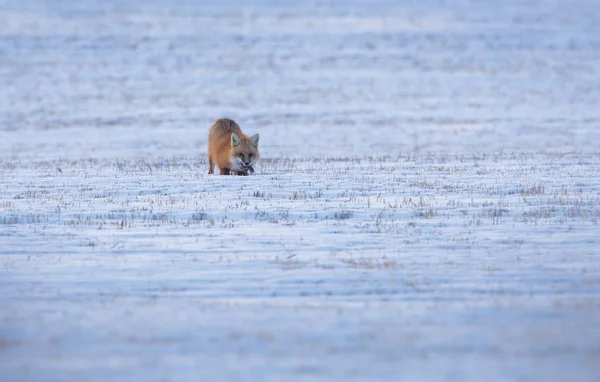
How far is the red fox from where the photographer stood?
17938mm

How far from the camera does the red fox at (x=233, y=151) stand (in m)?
17.9

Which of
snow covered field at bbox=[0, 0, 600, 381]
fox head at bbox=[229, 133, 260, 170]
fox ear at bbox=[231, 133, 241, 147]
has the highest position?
fox ear at bbox=[231, 133, 241, 147]

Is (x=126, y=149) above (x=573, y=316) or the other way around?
above

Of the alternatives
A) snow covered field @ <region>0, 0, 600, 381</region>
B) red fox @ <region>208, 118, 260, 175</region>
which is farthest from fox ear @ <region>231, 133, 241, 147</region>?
snow covered field @ <region>0, 0, 600, 381</region>

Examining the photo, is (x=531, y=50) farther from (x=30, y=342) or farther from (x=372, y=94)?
(x=30, y=342)

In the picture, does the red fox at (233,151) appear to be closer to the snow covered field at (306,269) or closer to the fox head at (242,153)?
the fox head at (242,153)

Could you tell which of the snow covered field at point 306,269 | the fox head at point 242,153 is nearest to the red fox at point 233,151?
the fox head at point 242,153

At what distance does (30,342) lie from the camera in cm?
627

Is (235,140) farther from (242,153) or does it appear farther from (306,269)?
(306,269)

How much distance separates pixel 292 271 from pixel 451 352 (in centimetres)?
266

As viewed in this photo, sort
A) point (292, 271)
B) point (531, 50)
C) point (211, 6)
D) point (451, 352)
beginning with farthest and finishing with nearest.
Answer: point (211, 6)
point (531, 50)
point (292, 271)
point (451, 352)

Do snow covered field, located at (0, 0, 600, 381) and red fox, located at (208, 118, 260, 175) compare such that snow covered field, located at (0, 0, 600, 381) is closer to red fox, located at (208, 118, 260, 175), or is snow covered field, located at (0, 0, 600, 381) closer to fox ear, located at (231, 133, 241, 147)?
red fox, located at (208, 118, 260, 175)

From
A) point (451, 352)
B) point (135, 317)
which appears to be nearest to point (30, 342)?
point (135, 317)

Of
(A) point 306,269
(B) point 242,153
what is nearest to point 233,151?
(B) point 242,153
